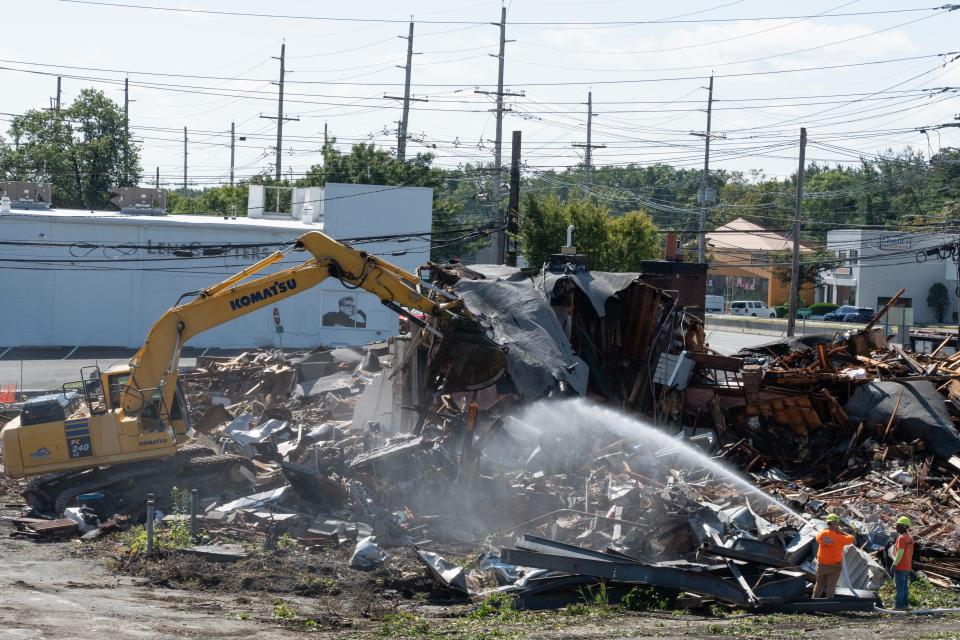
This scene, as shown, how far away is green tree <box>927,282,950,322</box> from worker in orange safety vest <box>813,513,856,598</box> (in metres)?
61.8

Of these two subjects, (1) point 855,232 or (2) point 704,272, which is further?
(1) point 855,232

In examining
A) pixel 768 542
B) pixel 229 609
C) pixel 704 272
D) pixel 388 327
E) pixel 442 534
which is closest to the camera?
pixel 229 609

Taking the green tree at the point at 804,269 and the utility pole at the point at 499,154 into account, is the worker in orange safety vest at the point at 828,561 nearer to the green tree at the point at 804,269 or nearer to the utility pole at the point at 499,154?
the utility pole at the point at 499,154

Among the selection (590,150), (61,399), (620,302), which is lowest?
(61,399)

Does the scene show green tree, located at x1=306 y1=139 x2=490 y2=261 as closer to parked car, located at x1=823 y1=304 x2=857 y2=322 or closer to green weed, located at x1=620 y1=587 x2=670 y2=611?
parked car, located at x1=823 y1=304 x2=857 y2=322

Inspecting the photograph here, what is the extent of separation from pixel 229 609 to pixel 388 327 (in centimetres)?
3315

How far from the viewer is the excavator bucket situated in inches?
670

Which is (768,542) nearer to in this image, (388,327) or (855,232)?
(388,327)

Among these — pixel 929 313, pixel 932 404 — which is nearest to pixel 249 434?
pixel 932 404

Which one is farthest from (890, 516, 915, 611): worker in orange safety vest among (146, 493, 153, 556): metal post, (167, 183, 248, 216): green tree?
(167, 183, 248, 216): green tree

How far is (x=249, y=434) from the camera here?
2075 cm

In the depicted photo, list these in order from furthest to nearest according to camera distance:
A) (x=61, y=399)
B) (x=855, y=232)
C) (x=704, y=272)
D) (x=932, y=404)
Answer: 1. (x=855, y=232)
2. (x=704, y=272)
3. (x=932, y=404)
4. (x=61, y=399)

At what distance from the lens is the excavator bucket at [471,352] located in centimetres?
1702

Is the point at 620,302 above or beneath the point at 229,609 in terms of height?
above
